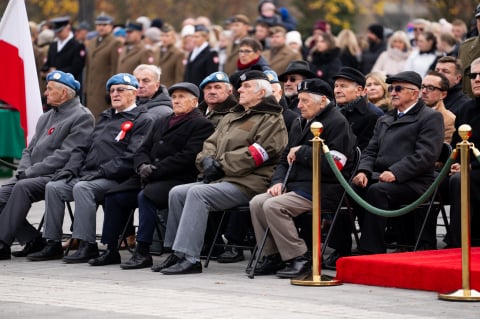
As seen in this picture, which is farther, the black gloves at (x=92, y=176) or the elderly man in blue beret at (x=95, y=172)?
the black gloves at (x=92, y=176)

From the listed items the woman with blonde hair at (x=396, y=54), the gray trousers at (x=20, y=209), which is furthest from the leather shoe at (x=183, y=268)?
the woman with blonde hair at (x=396, y=54)

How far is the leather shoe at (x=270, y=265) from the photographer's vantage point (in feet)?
39.4

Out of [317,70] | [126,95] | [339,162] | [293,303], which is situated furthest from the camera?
[317,70]

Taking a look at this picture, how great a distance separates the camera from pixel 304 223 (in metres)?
12.6

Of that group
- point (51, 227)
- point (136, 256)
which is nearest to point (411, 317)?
point (136, 256)

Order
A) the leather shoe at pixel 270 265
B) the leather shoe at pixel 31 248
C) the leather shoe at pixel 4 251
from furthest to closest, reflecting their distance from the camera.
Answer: the leather shoe at pixel 31 248 < the leather shoe at pixel 4 251 < the leather shoe at pixel 270 265

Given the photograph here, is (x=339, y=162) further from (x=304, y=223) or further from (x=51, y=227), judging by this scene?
(x=51, y=227)

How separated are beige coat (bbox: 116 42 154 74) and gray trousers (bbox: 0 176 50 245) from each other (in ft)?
29.3

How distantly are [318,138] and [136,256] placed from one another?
2433mm

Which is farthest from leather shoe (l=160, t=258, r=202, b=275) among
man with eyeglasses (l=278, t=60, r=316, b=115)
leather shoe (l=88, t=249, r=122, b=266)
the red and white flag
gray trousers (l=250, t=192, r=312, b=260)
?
the red and white flag

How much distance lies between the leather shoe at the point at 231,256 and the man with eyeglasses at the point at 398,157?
1.30 metres

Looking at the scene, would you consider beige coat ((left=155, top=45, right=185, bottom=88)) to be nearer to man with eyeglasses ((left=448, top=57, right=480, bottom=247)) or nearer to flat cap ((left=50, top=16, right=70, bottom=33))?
flat cap ((left=50, top=16, right=70, bottom=33))

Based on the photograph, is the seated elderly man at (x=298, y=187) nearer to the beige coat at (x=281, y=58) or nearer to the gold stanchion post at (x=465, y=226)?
the gold stanchion post at (x=465, y=226)

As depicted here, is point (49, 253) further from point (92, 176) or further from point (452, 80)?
point (452, 80)
